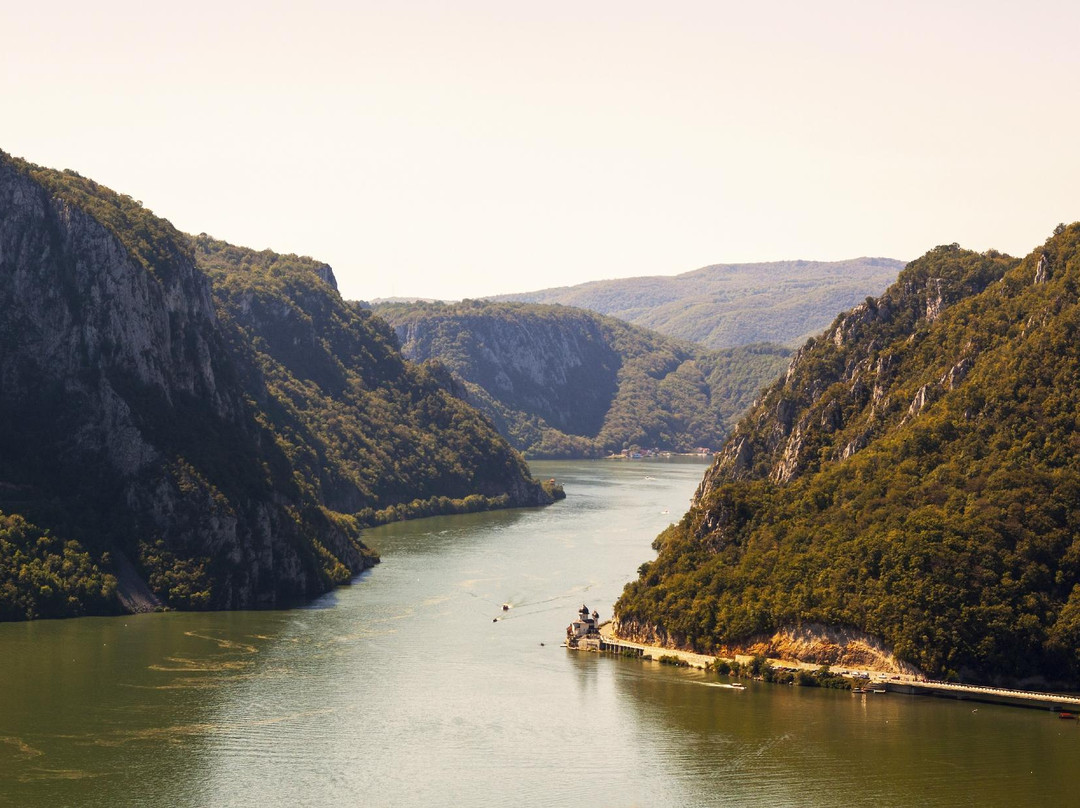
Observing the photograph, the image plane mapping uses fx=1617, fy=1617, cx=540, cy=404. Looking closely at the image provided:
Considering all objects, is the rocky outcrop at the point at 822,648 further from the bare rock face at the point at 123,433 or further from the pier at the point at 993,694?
the bare rock face at the point at 123,433

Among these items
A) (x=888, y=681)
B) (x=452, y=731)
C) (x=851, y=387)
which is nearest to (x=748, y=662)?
(x=888, y=681)

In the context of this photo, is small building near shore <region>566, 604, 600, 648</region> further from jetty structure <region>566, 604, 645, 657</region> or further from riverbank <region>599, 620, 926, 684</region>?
riverbank <region>599, 620, 926, 684</region>

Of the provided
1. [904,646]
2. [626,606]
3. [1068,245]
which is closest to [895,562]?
[904,646]

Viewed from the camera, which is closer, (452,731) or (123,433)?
(452,731)

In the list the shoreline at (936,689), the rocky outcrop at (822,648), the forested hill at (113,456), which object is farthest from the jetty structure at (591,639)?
the forested hill at (113,456)

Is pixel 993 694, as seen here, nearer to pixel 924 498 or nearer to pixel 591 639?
pixel 924 498

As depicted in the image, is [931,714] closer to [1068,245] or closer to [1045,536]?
[1045,536]
